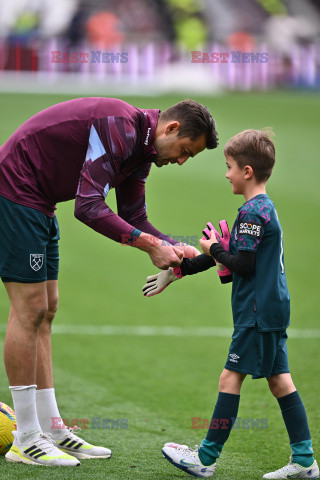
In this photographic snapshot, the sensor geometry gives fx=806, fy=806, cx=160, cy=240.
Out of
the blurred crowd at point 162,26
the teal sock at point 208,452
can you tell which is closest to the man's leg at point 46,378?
the teal sock at point 208,452

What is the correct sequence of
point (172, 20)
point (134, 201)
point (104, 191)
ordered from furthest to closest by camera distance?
point (172, 20) < point (134, 201) < point (104, 191)

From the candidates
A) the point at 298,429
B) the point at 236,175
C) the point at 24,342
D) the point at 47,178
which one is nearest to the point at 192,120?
the point at 236,175

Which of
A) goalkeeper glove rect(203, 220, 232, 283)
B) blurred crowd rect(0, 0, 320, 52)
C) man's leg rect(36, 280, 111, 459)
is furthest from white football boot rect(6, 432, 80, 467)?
blurred crowd rect(0, 0, 320, 52)

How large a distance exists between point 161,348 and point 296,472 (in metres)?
3.35

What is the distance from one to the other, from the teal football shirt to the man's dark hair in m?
0.50

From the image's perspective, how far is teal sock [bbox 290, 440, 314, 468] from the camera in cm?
442

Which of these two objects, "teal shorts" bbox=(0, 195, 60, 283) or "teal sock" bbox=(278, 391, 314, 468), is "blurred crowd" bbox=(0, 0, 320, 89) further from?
"teal sock" bbox=(278, 391, 314, 468)

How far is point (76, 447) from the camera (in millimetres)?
4934

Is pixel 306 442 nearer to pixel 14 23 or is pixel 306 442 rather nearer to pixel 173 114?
pixel 173 114

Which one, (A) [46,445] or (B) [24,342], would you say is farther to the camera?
(A) [46,445]

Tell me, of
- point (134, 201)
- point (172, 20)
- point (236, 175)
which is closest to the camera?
point (236, 175)

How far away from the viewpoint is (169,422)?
223 inches

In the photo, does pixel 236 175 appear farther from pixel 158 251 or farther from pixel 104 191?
pixel 104 191

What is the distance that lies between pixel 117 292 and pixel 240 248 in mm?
5766
